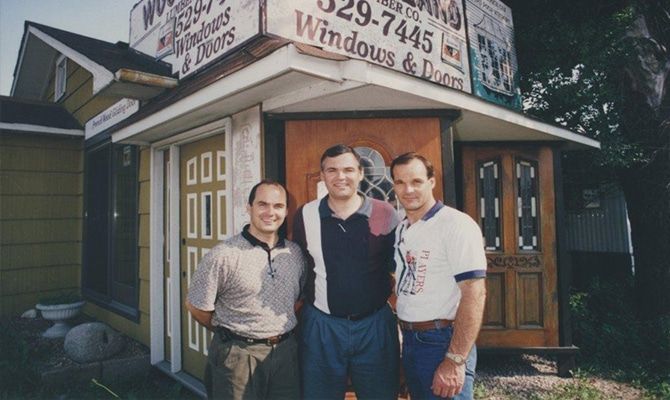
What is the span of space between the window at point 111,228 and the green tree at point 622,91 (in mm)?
5524

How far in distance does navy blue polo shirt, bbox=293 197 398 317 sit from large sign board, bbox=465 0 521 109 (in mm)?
2632

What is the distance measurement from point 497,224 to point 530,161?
832mm

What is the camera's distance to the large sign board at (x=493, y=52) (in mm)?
4438

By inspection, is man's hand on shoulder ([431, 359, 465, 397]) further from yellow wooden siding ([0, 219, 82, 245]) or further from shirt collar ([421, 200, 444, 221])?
yellow wooden siding ([0, 219, 82, 245])

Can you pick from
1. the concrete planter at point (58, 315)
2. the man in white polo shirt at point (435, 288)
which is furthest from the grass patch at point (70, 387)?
the man in white polo shirt at point (435, 288)

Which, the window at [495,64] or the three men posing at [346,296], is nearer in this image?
the three men posing at [346,296]

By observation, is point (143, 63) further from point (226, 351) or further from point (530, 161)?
point (530, 161)

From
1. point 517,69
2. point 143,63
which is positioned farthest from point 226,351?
point 517,69

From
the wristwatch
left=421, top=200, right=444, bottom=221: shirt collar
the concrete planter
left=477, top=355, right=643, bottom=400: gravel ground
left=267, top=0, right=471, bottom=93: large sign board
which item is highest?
left=267, top=0, right=471, bottom=93: large sign board

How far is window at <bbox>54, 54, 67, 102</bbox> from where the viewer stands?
7.03 metres

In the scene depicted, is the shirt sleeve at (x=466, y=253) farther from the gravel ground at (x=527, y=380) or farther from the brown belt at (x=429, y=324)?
the gravel ground at (x=527, y=380)

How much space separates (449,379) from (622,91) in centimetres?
544

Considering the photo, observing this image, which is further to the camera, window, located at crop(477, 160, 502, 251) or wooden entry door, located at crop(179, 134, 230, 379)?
window, located at crop(477, 160, 502, 251)

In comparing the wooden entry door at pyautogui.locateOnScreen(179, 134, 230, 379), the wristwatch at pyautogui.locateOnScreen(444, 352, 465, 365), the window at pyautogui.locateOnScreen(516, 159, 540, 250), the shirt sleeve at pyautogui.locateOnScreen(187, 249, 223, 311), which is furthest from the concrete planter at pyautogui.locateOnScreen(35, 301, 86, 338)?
the window at pyautogui.locateOnScreen(516, 159, 540, 250)
